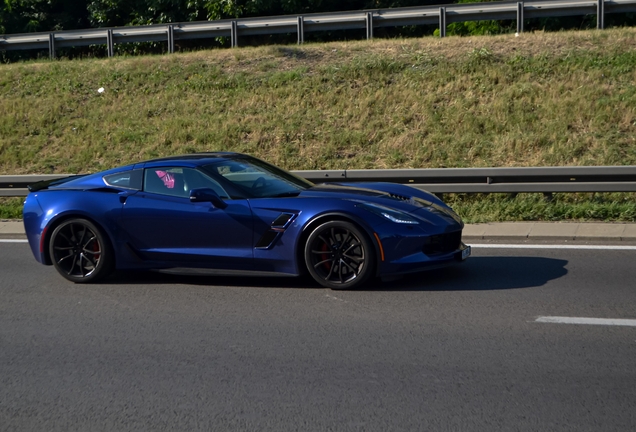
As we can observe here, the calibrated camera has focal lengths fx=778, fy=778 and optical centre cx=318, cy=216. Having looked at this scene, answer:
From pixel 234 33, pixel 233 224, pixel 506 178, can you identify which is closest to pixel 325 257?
pixel 233 224

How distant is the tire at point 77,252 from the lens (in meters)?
7.63

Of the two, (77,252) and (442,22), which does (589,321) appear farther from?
(442,22)

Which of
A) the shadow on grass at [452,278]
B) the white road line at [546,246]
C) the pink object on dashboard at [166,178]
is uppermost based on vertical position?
the pink object on dashboard at [166,178]

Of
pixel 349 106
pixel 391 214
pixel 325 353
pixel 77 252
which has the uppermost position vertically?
pixel 349 106

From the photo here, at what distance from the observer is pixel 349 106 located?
15734mm

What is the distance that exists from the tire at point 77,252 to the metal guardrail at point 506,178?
4.33 metres

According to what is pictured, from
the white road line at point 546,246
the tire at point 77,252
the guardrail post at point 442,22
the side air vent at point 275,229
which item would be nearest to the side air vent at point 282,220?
the side air vent at point 275,229

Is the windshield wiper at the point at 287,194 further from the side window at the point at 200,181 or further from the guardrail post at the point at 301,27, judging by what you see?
the guardrail post at the point at 301,27

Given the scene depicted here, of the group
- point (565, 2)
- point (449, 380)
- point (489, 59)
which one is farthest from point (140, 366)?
point (565, 2)

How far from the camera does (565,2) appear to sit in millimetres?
17609

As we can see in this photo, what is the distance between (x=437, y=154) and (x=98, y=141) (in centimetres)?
714

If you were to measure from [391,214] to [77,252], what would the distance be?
10.5ft

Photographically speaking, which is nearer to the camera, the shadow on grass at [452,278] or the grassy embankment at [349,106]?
the shadow on grass at [452,278]

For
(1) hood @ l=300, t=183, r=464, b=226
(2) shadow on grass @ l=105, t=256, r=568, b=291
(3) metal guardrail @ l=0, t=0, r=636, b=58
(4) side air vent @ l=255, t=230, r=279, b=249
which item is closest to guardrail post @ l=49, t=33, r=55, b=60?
(3) metal guardrail @ l=0, t=0, r=636, b=58
